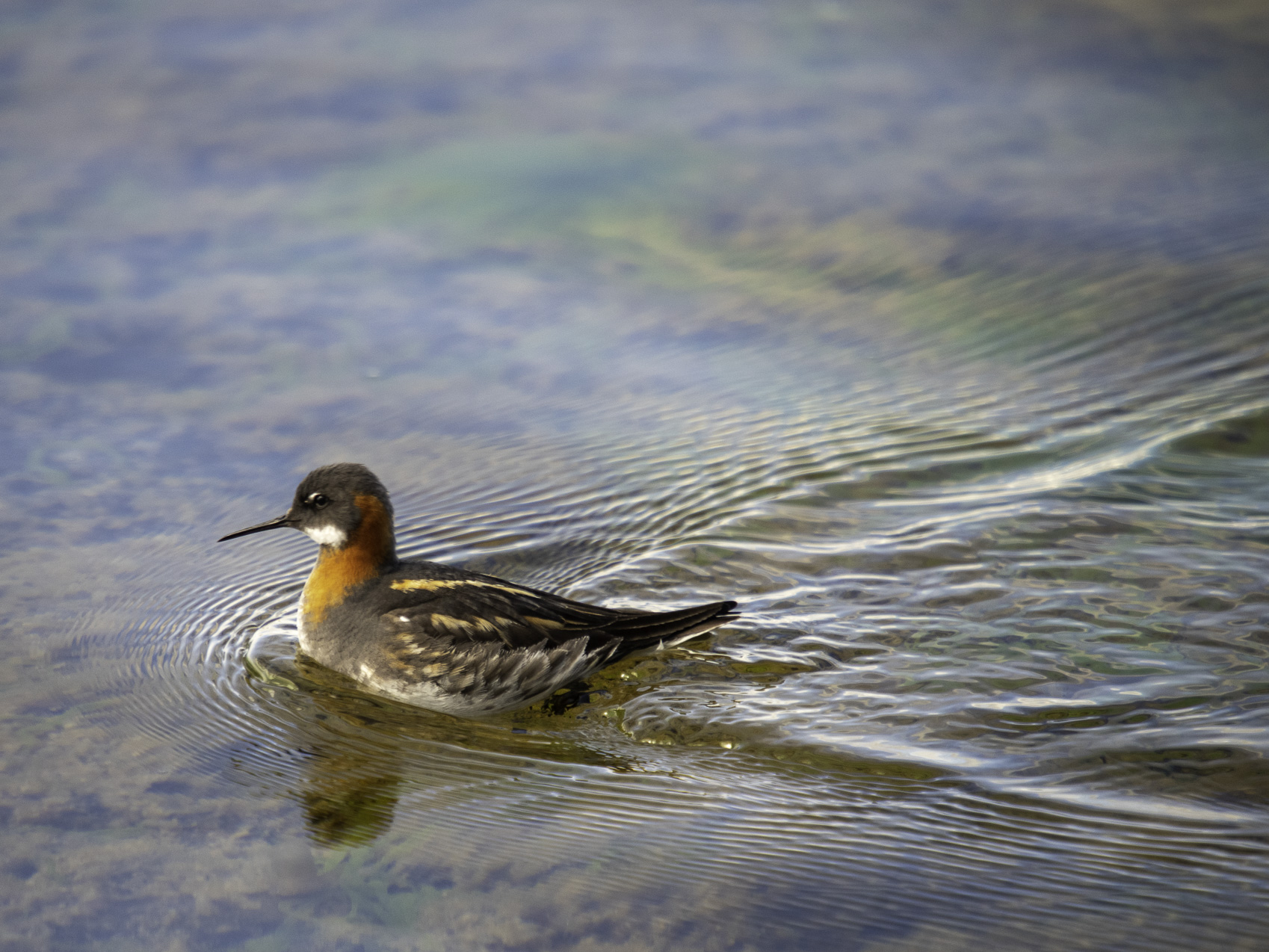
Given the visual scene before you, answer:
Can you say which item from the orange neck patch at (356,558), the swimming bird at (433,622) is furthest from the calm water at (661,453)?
the orange neck patch at (356,558)

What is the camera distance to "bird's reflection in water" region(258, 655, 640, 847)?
21.0 feet

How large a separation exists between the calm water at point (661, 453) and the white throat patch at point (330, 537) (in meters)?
0.60

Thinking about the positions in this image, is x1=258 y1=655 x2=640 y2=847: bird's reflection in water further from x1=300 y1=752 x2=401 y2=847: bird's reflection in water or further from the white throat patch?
the white throat patch

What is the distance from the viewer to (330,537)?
310 inches

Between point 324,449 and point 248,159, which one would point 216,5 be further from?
point 324,449

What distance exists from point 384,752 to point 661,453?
3569 mm

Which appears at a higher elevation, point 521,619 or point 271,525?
point 271,525

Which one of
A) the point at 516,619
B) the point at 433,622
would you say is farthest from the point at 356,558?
the point at 516,619

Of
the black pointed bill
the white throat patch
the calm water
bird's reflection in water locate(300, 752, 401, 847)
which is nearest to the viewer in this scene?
the calm water

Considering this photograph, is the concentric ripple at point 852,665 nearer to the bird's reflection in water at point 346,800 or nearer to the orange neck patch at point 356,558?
the bird's reflection in water at point 346,800

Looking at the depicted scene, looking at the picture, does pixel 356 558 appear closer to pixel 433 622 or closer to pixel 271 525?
pixel 271 525

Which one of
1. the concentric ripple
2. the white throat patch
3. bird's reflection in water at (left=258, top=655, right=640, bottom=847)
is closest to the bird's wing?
the concentric ripple

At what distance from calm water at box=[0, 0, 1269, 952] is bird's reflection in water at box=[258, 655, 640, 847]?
4cm

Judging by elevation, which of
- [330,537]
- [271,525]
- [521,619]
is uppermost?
[271,525]
